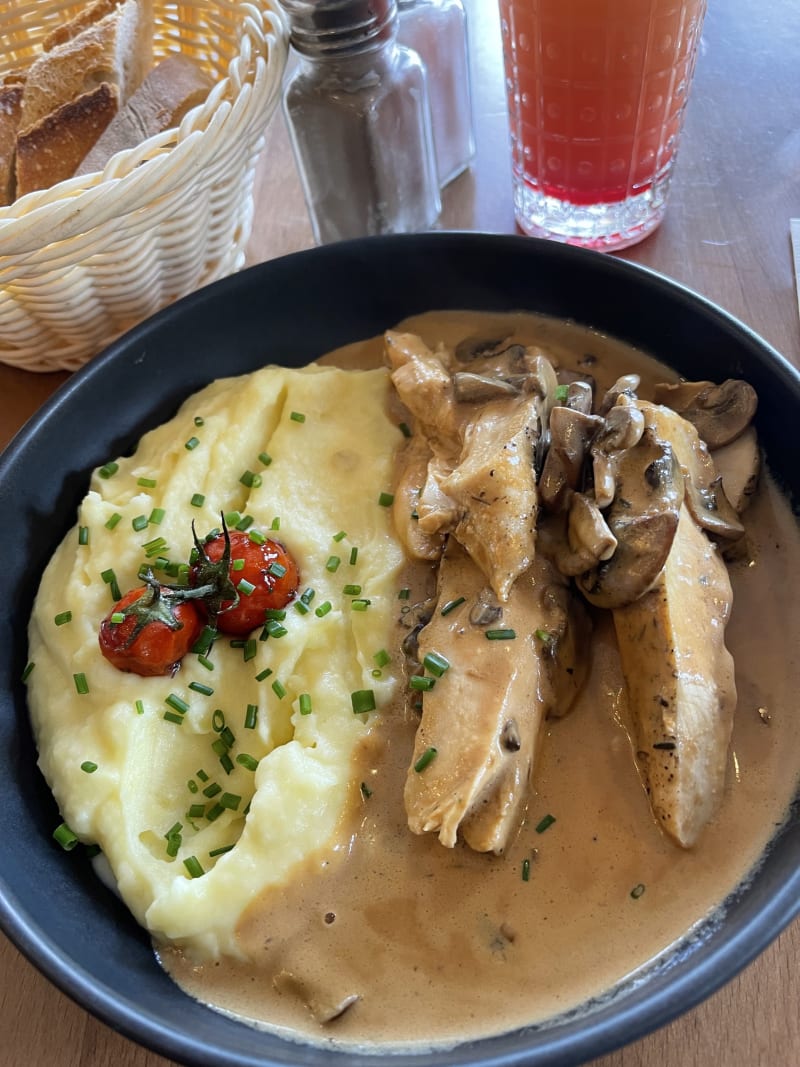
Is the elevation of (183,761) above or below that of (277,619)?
below

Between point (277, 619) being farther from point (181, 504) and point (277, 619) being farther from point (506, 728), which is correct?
point (506, 728)

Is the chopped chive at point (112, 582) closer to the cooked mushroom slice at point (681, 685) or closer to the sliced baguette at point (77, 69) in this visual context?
the cooked mushroom slice at point (681, 685)

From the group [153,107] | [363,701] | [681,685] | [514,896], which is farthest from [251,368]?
[514,896]

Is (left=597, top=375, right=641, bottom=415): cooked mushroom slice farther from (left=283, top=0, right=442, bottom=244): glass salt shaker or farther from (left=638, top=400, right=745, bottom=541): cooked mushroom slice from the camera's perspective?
(left=283, top=0, right=442, bottom=244): glass salt shaker

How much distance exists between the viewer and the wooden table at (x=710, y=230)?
187cm

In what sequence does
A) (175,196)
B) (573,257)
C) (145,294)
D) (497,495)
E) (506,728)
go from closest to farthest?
(506,728) < (497,495) < (175,196) < (573,257) < (145,294)

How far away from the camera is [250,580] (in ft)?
7.63

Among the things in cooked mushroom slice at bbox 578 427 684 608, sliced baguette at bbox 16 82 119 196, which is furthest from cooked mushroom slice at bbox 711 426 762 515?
sliced baguette at bbox 16 82 119 196

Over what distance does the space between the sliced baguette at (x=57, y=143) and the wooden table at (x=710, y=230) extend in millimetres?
753

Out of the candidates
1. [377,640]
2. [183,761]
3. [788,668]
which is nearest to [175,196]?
[377,640]

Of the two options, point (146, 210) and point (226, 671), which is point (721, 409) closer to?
point (226, 671)

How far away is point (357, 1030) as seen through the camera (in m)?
1.88

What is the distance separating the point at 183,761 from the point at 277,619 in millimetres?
432

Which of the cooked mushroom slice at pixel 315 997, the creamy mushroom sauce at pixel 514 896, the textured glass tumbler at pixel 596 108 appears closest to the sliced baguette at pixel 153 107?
the textured glass tumbler at pixel 596 108
